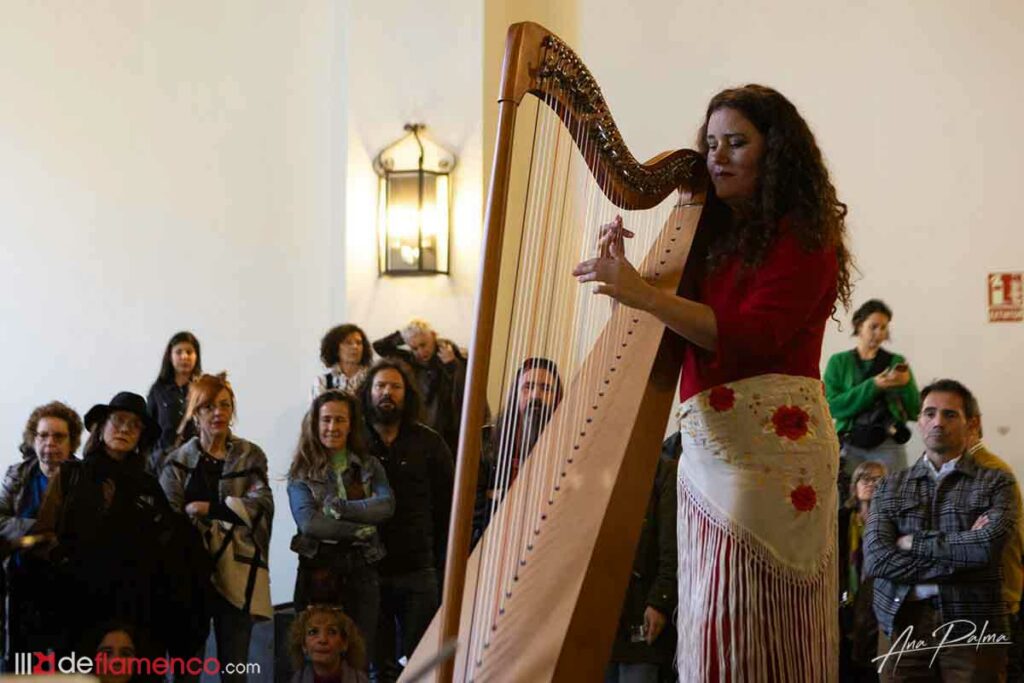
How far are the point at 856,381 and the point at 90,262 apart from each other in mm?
4323

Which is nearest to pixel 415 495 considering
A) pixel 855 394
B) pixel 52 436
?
pixel 52 436

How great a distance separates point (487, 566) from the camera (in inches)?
108

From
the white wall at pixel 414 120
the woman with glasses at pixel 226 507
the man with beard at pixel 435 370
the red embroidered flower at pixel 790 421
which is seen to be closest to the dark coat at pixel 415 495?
the woman with glasses at pixel 226 507

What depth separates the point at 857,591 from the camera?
16.8 feet

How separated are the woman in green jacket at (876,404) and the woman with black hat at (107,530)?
3.33 metres

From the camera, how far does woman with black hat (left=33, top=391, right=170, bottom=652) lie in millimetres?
4316

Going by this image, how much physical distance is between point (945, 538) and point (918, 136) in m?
3.09

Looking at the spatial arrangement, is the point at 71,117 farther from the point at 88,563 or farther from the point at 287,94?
the point at 88,563

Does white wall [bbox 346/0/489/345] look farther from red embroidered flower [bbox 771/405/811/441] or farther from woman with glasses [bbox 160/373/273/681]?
red embroidered flower [bbox 771/405/811/441]

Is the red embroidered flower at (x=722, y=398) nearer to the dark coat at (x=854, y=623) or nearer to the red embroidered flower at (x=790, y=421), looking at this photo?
the red embroidered flower at (x=790, y=421)

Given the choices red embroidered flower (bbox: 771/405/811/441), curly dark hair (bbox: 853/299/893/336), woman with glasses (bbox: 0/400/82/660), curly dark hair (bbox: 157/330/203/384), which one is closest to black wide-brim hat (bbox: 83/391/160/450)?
woman with glasses (bbox: 0/400/82/660)

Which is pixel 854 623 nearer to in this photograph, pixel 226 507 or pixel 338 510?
pixel 338 510

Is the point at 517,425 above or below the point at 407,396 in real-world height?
below

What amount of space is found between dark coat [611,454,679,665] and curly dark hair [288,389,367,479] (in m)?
1.16
